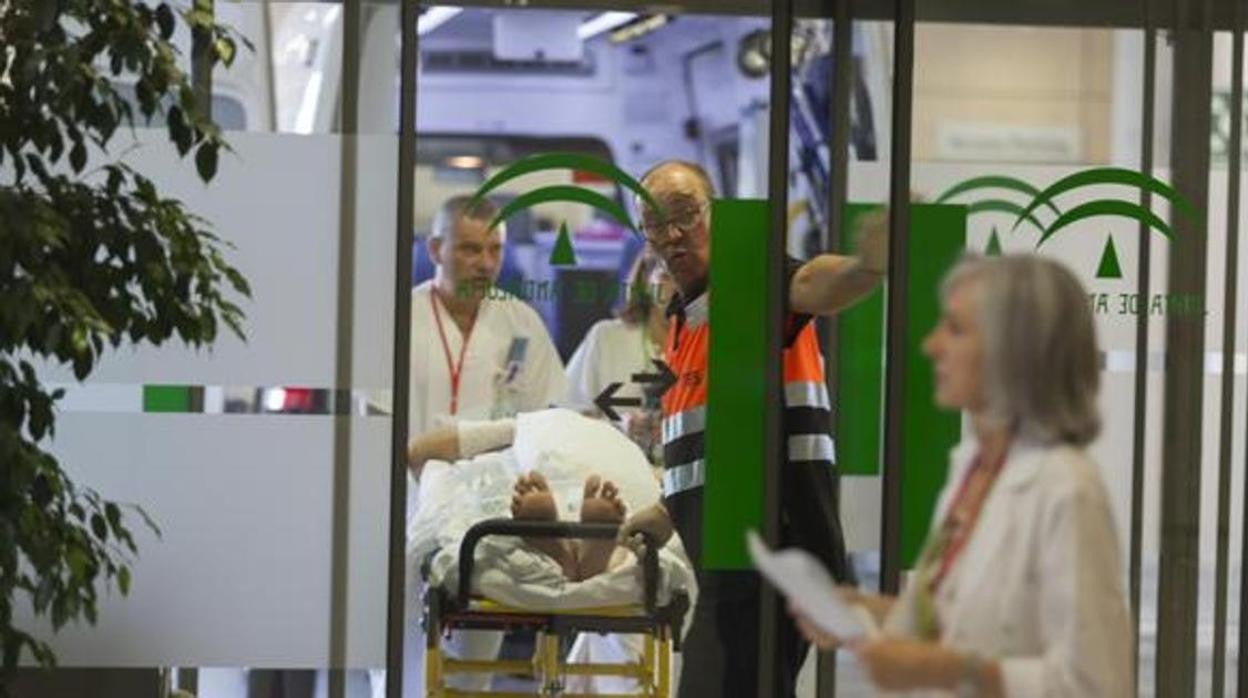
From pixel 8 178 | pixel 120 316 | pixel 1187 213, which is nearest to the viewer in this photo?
pixel 120 316

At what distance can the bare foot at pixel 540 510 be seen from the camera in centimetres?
558

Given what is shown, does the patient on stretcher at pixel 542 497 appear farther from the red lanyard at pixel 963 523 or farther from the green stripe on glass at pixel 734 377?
the red lanyard at pixel 963 523

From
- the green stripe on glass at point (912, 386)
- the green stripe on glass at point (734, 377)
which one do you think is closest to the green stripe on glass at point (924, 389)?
the green stripe on glass at point (912, 386)

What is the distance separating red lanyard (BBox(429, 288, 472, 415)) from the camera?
554cm

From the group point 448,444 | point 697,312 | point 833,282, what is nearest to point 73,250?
point 448,444

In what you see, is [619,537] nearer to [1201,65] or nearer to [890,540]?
[890,540]

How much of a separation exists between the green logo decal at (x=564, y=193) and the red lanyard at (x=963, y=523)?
2645 mm

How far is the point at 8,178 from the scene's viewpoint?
5418mm

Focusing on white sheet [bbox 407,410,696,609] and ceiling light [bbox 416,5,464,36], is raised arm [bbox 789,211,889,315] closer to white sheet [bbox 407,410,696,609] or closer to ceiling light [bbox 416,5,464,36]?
white sheet [bbox 407,410,696,609]

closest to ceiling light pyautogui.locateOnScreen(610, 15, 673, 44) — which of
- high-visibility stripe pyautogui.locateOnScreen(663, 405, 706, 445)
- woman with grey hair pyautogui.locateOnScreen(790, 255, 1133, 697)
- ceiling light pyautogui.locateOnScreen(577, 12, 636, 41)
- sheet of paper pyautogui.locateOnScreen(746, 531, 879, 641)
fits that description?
ceiling light pyautogui.locateOnScreen(577, 12, 636, 41)

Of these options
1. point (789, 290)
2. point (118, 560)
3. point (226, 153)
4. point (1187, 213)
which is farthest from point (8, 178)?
point (1187, 213)

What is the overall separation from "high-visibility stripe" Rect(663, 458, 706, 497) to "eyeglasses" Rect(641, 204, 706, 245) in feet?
1.67

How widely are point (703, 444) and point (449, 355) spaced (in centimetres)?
62

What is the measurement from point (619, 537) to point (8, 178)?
155 cm
